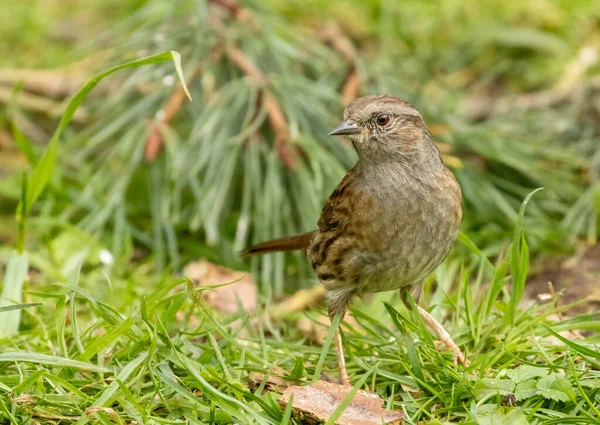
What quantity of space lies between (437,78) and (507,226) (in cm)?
153

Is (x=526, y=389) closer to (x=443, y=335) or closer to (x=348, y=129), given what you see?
(x=443, y=335)

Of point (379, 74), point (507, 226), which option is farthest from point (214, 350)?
point (379, 74)

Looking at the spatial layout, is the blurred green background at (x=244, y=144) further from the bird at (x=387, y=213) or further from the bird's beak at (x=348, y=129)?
the bird's beak at (x=348, y=129)

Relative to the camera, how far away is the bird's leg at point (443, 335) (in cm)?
315

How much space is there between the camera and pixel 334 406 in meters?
2.80

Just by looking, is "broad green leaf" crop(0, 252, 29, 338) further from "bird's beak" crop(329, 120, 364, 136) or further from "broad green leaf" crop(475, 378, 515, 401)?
"broad green leaf" crop(475, 378, 515, 401)

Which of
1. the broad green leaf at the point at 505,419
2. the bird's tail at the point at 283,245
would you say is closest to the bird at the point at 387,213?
the bird's tail at the point at 283,245

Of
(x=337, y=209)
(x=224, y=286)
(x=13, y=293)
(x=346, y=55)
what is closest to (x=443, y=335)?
(x=337, y=209)

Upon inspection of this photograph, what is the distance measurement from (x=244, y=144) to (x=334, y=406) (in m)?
2.69

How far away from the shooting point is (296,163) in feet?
16.5

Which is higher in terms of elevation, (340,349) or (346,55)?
(346,55)

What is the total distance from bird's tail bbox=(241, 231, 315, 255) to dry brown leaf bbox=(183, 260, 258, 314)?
209 mm

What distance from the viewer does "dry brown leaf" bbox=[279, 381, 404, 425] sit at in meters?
2.74

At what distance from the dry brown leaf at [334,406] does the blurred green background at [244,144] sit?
1.76 m
